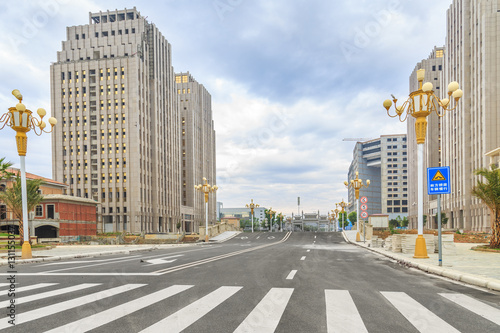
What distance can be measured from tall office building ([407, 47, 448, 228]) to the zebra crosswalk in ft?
327

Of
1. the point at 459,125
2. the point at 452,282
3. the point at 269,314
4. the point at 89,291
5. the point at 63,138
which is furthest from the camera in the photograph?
the point at 63,138

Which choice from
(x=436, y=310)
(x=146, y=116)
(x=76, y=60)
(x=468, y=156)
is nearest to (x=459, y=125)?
(x=468, y=156)

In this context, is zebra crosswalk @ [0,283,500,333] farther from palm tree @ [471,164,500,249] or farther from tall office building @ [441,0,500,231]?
tall office building @ [441,0,500,231]

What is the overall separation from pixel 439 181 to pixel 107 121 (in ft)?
300

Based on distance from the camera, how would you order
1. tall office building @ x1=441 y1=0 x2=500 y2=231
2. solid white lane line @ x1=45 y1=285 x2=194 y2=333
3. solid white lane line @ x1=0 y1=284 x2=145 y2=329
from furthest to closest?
tall office building @ x1=441 y1=0 x2=500 y2=231
solid white lane line @ x1=0 y1=284 x2=145 y2=329
solid white lane line @ x1=45 y1=285 x2=194 y2=333

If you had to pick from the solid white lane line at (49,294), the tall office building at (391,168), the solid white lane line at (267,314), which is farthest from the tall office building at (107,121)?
the tall office building at (391,168)

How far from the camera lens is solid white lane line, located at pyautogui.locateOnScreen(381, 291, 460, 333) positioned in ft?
16.7

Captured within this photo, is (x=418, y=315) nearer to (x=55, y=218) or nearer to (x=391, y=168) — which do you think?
(x=55, y=218)

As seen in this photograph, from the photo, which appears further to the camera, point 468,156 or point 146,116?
point 146,116

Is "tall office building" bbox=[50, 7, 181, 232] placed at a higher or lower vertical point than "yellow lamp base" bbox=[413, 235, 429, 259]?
higher

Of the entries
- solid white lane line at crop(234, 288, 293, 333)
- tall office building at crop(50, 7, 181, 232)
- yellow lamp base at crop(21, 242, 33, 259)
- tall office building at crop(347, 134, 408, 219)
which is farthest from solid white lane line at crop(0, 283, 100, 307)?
tall office building at crop(347, 134, 408, 219)

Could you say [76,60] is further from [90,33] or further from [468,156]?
[468,156]

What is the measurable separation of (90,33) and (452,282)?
10920 cm

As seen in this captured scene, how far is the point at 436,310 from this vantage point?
621 cm
